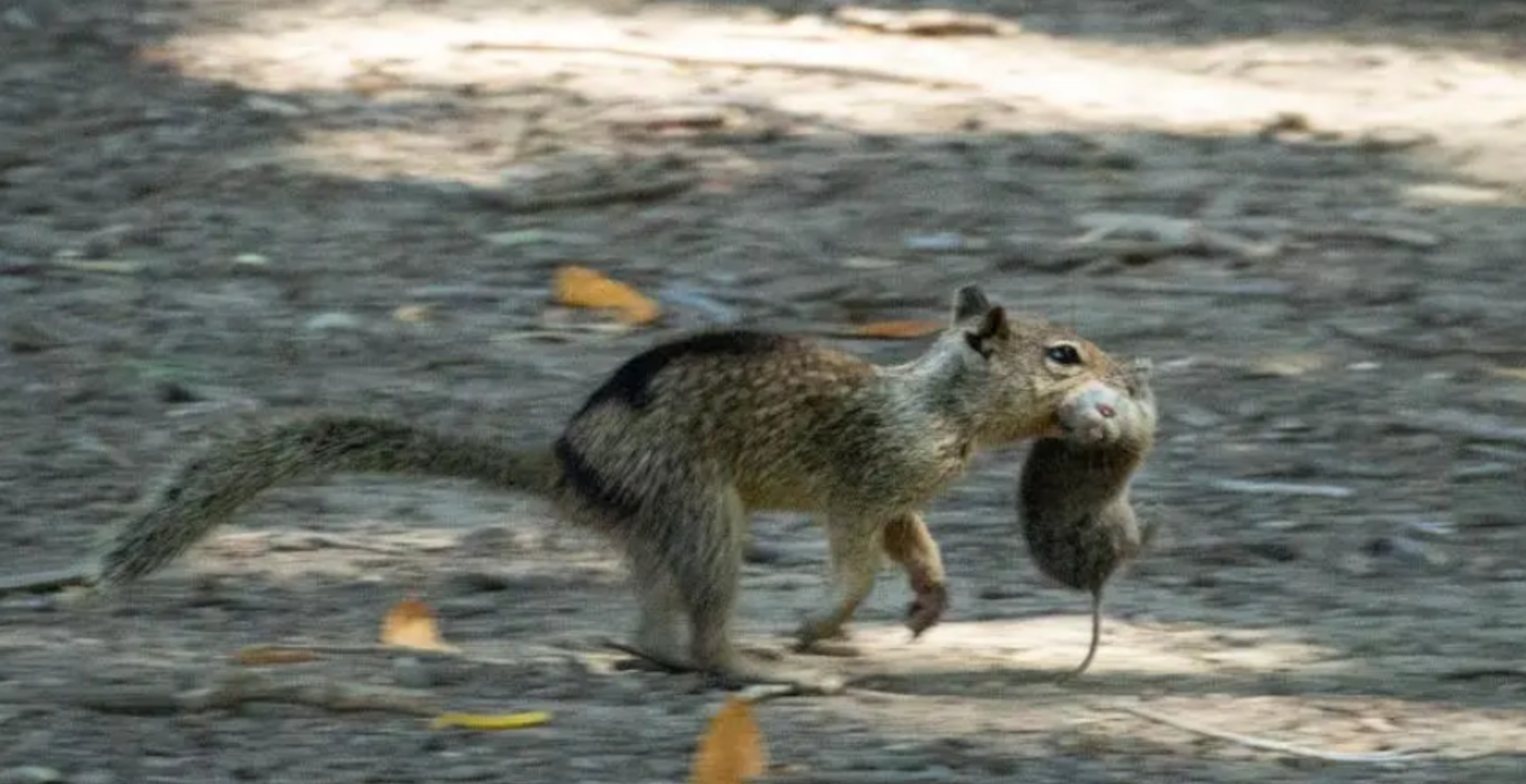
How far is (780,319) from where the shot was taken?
342 inches

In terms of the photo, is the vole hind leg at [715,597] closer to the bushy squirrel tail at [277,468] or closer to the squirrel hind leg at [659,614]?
the squirrel hind leg at [659,614]

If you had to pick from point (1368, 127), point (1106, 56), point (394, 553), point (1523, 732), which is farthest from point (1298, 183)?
point (1523, 732)

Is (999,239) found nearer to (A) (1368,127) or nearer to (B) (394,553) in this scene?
(A) (1368,127)

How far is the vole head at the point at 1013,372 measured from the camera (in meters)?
5.88

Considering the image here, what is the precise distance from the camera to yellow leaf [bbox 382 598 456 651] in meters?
5.85

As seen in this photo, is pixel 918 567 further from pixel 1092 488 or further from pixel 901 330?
pixel 901 330

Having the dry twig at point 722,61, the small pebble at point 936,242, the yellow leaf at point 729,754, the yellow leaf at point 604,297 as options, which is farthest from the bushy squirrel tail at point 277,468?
the dry twig at point 722,61

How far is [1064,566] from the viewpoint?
5.90 m

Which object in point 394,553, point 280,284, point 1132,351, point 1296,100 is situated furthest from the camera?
point 1296,100

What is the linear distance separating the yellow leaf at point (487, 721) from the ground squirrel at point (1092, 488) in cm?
118

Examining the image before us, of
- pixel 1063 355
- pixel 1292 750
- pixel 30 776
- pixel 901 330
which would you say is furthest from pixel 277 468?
pixel 901 330

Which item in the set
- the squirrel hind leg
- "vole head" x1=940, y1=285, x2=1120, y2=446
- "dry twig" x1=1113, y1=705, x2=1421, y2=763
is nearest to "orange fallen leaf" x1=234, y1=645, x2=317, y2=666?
the squirrel hind leg

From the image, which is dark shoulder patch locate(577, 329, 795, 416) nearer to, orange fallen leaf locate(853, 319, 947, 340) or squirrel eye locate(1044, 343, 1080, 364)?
squirrel eye locate(1044, 343, 1080, 364)

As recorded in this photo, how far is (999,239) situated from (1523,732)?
4.19 meters
